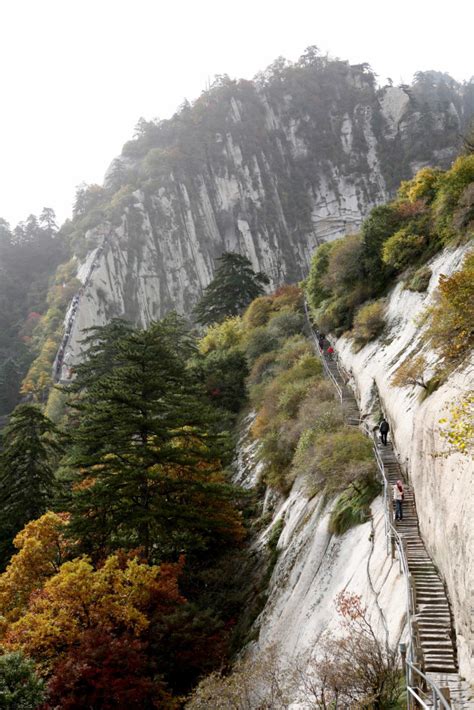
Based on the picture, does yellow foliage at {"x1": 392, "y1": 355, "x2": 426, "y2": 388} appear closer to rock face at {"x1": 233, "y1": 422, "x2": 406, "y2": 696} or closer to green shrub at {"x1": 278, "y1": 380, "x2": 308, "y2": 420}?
rock face at {"x1": 233, "y1": 422, "x2": 406, "y2": 696}

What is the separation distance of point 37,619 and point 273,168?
9821 cm

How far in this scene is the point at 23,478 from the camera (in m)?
28.0

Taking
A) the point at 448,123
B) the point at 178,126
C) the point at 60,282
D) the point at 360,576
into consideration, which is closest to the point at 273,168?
the point at 178,126

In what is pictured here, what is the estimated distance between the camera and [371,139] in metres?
105

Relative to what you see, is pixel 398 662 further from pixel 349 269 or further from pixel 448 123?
pixel 448 123

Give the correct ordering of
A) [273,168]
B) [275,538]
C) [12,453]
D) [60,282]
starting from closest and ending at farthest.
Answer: [275,538], [12,453], [60,282], [273,168]

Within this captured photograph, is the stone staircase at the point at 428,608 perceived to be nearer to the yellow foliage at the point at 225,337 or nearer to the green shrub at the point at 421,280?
the green shrub at the point at 421,280

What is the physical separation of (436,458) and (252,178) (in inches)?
3685

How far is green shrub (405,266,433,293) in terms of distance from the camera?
2397 centimetres

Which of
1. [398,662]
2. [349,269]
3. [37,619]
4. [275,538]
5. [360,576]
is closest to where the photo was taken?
[398,662]

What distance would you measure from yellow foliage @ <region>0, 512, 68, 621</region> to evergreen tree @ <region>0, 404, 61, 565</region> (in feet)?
16.5

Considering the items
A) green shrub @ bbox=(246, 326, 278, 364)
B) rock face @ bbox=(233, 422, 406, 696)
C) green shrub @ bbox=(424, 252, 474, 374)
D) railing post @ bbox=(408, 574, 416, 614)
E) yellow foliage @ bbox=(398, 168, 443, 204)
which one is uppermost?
yellow foliage @ bbox=(398, 168, 443, 204)

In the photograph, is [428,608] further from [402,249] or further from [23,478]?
[23,478]

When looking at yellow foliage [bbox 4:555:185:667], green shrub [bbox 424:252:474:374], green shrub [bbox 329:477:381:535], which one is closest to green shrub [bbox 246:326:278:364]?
green shrub [bbox 329:477:381:535]
